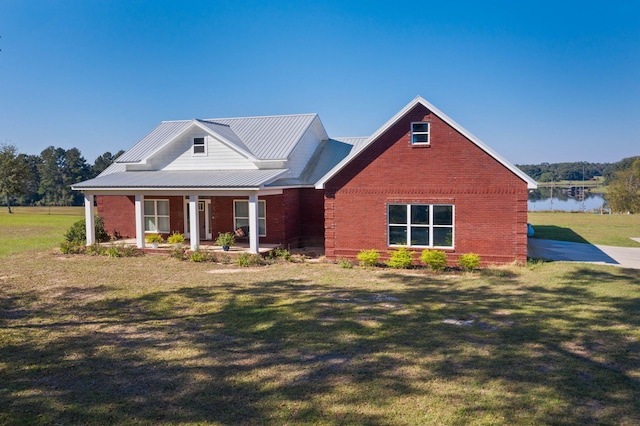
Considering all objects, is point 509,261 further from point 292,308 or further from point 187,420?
point 187,420

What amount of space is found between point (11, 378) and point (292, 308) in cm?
611

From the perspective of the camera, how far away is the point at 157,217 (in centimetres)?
2597

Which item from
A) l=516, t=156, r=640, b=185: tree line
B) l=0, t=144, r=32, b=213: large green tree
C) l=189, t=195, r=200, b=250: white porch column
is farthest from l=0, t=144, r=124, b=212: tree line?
l=516, t=156, r=640, b=185: tree line

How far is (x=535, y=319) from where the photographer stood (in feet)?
36.4

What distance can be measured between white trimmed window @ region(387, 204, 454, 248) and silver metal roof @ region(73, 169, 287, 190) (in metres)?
5.54

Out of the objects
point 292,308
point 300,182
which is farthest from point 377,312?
point 300,182

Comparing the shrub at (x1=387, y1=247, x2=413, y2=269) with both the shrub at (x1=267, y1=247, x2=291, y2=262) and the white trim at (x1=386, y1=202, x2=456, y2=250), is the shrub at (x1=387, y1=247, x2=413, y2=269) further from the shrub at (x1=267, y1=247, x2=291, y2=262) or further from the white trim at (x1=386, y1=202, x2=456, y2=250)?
the shrub at (x1=267, y1=247, x2=291, y2=262)

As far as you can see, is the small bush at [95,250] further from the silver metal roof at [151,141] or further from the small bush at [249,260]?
the small bush at [249,260]

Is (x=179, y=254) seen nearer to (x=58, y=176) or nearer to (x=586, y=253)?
(x=586, y=253)

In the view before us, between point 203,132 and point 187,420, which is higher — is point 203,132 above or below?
above

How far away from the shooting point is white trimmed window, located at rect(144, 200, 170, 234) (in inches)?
1020

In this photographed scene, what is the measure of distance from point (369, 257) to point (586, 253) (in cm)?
997

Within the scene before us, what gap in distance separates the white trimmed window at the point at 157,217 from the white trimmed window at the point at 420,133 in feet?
45.9

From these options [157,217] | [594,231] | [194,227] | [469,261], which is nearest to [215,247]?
[194,227]
